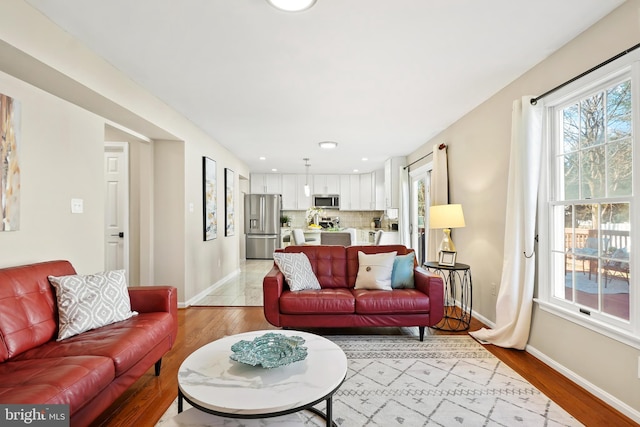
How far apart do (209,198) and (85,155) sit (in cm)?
218

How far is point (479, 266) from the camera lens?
362 cm

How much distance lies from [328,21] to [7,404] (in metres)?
2.49

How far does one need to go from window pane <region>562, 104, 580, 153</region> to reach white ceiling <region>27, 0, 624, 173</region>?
491 mm

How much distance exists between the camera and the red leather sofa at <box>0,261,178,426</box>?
142cm

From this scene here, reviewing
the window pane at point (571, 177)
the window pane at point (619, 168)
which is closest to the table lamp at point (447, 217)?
the window pane at point (571, 177)

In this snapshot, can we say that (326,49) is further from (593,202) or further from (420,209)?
(420,209)

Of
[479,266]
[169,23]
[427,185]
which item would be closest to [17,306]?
[169,23]

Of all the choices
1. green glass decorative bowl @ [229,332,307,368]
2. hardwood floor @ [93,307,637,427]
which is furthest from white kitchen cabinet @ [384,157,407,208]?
green glass decorative bowl @ [229,332,307,368]

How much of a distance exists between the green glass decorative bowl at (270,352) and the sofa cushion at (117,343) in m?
0.65

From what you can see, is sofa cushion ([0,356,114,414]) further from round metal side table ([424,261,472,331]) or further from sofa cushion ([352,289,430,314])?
round metal side table ([424,261,472,331])

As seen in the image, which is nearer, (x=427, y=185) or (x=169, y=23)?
(x=169, y=23)

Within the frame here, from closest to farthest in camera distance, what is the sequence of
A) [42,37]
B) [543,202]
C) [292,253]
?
[42,37]
[543,202]
[292,253]

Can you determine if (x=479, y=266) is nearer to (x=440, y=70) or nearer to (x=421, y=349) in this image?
(x=421, y=349)

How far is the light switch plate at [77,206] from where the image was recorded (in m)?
2.73
